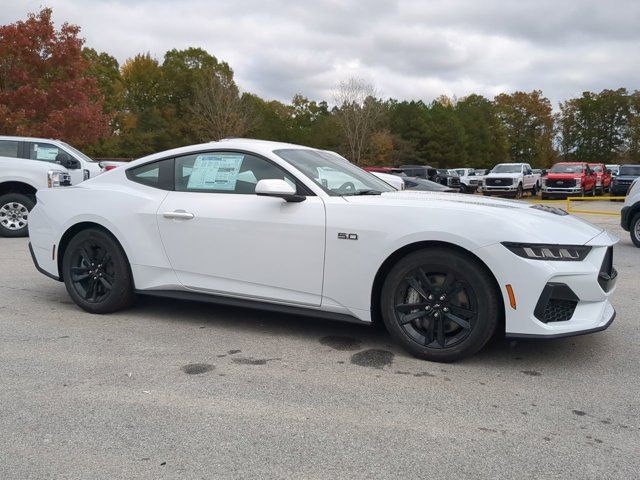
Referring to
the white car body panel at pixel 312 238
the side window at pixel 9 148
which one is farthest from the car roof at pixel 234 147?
the side window at pixel 9 148

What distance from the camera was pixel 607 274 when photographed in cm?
396

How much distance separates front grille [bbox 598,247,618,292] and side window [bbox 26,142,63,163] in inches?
411

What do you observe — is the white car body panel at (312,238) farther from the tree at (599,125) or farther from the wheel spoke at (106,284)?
the tree at (599,125)

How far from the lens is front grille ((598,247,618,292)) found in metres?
3.83

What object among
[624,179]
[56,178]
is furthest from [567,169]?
[56,178]

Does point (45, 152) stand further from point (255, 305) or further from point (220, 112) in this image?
point (220, 112)

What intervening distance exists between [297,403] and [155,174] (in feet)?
8.43

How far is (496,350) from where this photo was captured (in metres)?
4.20

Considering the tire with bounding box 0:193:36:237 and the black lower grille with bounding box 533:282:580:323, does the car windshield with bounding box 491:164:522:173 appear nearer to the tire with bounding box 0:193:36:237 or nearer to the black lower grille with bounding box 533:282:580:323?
the tire with bounding box 0:193:36:237

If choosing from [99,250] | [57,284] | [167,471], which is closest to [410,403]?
[167,471]

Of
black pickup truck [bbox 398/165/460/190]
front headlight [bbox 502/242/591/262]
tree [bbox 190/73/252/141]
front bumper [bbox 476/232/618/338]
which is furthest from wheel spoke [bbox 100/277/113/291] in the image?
tree [bbox 190/73/252/141]

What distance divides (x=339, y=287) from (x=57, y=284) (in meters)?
3.80

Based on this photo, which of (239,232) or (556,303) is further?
(239,232)

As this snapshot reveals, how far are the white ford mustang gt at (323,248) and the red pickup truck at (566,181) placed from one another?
26641mm
